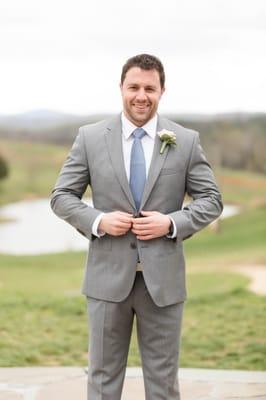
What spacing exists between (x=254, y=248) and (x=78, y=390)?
27.0ft

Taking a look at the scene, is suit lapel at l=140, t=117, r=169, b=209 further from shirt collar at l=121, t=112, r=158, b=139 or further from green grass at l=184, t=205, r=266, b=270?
green grass at l=184, t=205, r=266, b=270

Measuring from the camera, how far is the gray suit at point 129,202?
2.76 meters

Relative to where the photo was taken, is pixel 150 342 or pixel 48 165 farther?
pixel 48 165

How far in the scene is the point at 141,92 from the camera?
2.71m

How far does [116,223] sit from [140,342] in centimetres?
51

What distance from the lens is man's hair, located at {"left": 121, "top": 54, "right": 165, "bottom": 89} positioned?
2.71m

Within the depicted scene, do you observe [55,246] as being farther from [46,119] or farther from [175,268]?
[175,268]

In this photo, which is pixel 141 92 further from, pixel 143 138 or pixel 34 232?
pixel 34 232

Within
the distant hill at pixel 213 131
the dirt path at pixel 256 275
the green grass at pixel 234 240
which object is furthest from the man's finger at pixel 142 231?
the distant hill at pixel 213 131

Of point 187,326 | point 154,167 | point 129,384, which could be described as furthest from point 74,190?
point 187,326

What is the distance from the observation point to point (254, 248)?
38.9ft

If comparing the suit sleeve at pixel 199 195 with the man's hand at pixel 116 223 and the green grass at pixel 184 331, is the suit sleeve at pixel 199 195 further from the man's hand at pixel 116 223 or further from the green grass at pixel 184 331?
the green grass at pixel 184 331

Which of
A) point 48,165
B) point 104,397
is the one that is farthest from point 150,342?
point 48,165

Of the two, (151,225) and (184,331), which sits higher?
(151,225)
